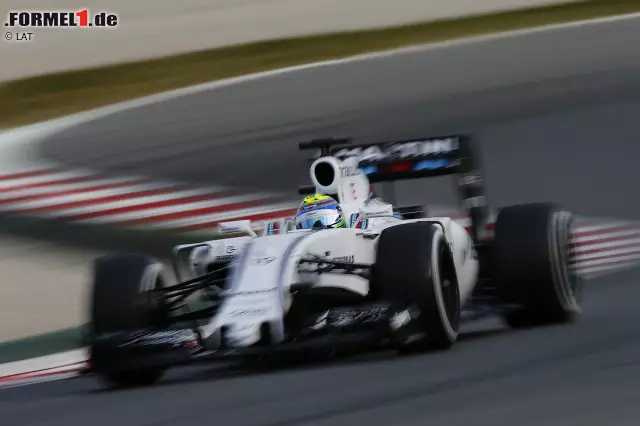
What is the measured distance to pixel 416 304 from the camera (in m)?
7.11

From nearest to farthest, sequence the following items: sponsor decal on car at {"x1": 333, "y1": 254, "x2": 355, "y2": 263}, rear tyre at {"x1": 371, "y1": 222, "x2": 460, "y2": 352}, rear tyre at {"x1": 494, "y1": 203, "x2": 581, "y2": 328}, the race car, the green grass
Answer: the race car < rear tyre at {"x1": 371, "y1": 222, "x2": 460, "y2": 352} < sponsor decal on car at {"x1": 333, "y1": 254, "x2": 355, "y2": 263} < rear tyre at {"x1": 494, "y1": 203, "x2": 581, "y2": 328} < the green grass

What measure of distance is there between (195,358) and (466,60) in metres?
12.0

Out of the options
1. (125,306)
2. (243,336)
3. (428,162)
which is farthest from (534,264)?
(125,306)

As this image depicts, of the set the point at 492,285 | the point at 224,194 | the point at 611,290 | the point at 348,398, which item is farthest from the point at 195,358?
the point at 224,194

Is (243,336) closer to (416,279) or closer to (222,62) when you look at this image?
(416,279)

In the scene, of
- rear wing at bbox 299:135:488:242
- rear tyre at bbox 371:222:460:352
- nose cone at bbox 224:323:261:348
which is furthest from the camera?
rear wing at bbox 299:135:488:242

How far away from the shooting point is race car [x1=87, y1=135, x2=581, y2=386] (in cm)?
687

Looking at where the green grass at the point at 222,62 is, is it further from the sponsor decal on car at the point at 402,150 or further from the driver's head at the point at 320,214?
the driver's head at the point at 320,214

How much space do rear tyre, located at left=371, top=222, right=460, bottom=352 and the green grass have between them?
982cm

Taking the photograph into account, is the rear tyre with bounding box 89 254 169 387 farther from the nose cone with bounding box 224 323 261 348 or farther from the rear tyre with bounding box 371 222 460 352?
the rear tyre with bounding box 371 222 460 352

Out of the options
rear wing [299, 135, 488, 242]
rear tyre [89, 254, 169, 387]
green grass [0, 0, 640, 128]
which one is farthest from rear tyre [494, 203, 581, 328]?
green grass [0, 0, 640, 128]

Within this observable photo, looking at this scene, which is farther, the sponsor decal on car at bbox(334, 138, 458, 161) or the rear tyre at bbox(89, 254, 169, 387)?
the sponsor decal on car at bbox(334, 138, 458, 161)

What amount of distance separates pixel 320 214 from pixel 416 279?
3.43 ft

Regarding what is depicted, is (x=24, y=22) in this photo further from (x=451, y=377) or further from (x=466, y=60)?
(x=451, y=377)
